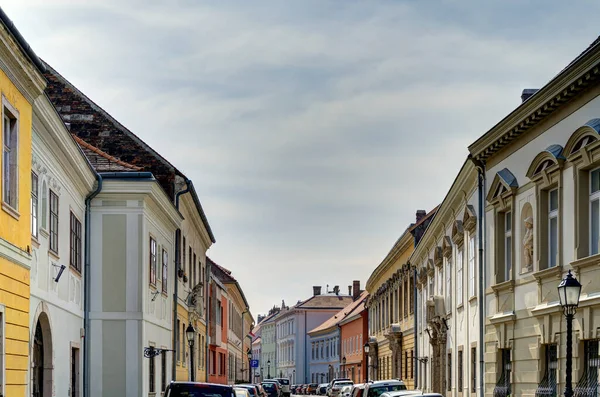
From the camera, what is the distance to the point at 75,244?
78.0 ft

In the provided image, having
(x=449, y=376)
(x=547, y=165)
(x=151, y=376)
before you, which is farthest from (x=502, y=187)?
(x=449, y=376)

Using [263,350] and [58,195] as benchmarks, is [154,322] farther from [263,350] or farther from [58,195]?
[263,350]

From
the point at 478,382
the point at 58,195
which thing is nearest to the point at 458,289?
the point at 478,382

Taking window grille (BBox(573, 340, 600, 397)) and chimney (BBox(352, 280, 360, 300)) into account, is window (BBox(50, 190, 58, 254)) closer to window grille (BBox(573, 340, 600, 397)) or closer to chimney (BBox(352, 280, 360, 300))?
window grille (BBox(573, 340, 600, 397))

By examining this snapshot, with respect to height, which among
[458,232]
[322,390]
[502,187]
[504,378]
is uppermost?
[502,187]

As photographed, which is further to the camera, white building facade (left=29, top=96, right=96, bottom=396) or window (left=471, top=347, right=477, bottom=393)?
window (left=471, top=347, right=477, bottom=393)

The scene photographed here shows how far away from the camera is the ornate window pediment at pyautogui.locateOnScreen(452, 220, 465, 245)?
2845 centimetres

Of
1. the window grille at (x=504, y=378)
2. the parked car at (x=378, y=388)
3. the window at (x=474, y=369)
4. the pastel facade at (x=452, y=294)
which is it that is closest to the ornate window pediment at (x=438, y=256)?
the pastel facade at (x=452, y=294)

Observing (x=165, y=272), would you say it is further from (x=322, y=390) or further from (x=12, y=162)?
(x=322, y=390)

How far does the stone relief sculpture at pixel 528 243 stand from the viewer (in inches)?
813

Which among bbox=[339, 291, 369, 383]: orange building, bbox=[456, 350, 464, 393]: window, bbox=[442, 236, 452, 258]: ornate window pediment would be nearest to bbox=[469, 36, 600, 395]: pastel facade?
bbox=[456, 350, 464, 393]: window

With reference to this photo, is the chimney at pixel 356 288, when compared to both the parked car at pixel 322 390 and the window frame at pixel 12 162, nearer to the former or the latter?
the parked car at pixel 322 390

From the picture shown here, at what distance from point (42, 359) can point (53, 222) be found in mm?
2722

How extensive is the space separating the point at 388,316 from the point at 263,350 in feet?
339
